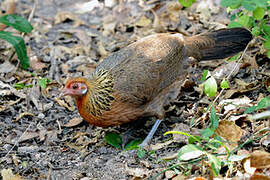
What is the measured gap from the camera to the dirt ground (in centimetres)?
422

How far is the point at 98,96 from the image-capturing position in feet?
15.3

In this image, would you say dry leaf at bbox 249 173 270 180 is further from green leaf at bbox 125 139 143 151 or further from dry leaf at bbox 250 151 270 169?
green leaf at bbox 125 139 143 151

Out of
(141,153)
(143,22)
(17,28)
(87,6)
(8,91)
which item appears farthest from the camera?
(87,6)

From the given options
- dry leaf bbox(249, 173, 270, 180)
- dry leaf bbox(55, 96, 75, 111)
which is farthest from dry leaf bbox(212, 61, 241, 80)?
dry leaf bbox(249, 173, 270, 180)

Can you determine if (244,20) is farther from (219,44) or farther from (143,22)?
(143,22)

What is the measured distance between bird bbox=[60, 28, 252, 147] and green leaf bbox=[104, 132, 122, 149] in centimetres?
23

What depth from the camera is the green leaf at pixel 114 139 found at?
15.8 ft

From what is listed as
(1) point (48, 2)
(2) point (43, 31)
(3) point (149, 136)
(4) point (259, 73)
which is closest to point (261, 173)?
(3) point (149, 136)

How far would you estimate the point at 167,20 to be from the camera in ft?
23.7

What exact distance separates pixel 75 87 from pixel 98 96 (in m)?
0.30

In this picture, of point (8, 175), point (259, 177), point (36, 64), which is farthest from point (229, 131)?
point (36, 64)

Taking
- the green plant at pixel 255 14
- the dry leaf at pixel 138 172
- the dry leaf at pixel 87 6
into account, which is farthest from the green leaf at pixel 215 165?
the dry leaf at pixel 87 6

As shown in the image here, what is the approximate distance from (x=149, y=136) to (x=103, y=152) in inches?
25.2

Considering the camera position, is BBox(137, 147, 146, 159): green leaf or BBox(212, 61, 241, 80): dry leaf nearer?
BBox(137, 147, 146, 159): green leaf
